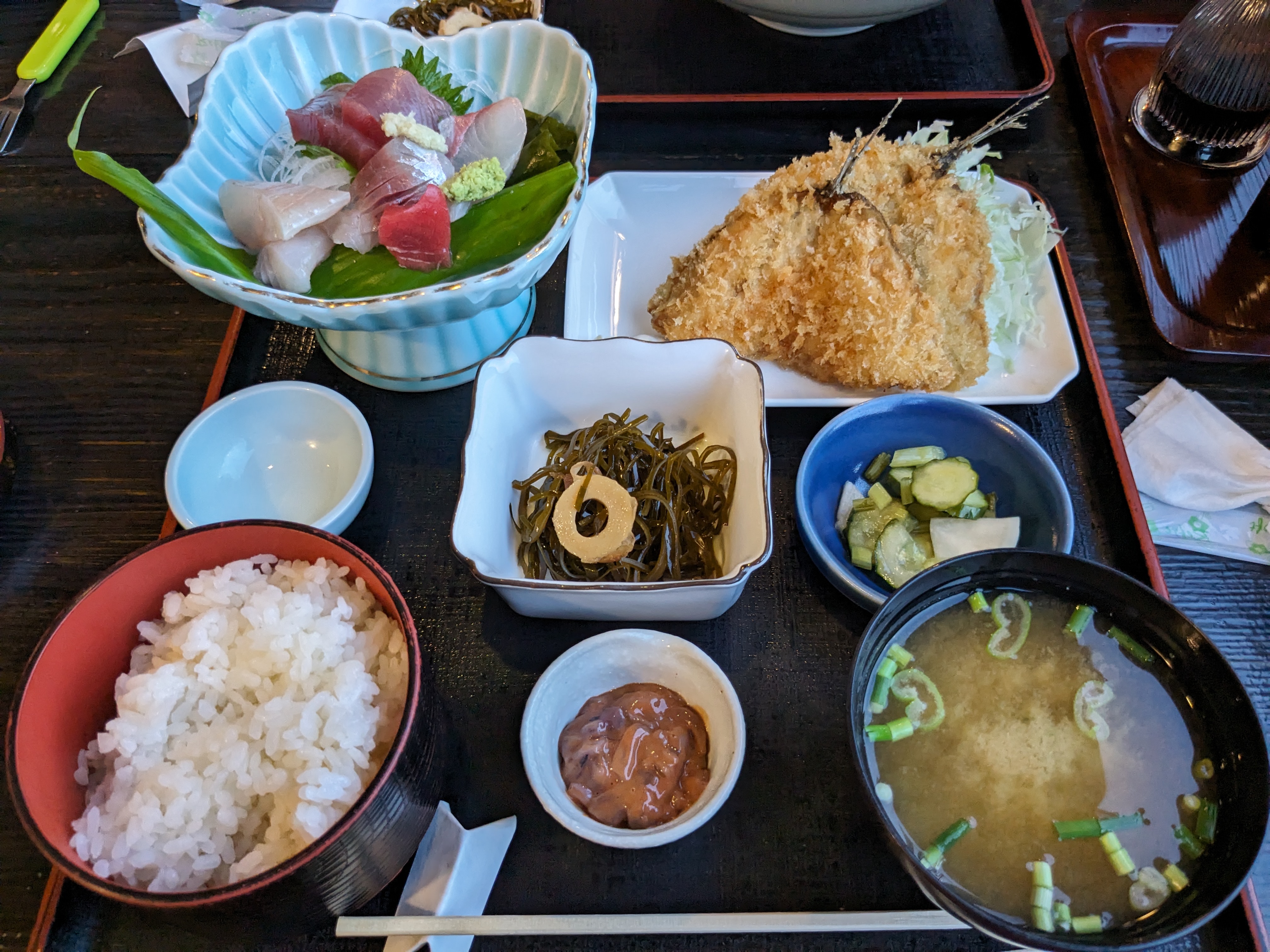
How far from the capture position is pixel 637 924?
47.8 inches

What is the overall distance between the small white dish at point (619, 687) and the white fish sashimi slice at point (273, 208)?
3.58 feet

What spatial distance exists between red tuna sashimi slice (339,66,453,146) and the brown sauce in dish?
4.56ft

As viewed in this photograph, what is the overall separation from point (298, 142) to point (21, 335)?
0.98 metres

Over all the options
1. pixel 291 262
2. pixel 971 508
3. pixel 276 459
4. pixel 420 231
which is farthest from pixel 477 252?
pixel 971 508

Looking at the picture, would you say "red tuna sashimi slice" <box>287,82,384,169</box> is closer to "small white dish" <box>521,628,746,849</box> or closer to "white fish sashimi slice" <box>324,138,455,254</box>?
"white fish sashimi slice" <box>324,138,455,254</box>

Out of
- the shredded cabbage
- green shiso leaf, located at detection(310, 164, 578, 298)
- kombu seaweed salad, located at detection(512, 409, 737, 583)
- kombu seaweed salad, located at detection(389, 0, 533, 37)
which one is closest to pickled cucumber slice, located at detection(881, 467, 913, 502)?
kombu seaweed salad, located at detection(512, 409, 737, 583)

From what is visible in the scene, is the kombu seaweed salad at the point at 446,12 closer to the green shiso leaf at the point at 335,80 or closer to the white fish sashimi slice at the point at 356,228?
the green shiso leaf at the point at 335,80

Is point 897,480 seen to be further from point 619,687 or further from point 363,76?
point 363,76

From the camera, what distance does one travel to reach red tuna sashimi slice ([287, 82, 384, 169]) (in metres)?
1.72

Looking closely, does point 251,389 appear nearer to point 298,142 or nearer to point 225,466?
point 225,466

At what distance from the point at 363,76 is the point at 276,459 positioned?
104cm

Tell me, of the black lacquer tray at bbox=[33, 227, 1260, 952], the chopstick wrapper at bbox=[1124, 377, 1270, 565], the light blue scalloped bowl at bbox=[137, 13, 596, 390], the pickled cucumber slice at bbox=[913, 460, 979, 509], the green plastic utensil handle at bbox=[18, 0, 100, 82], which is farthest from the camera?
the green plastic utensil handle at bbox=[18, 0, 100, 82]

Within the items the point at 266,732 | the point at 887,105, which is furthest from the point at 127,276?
the point at 887,105

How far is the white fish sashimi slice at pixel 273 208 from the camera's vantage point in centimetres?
159
